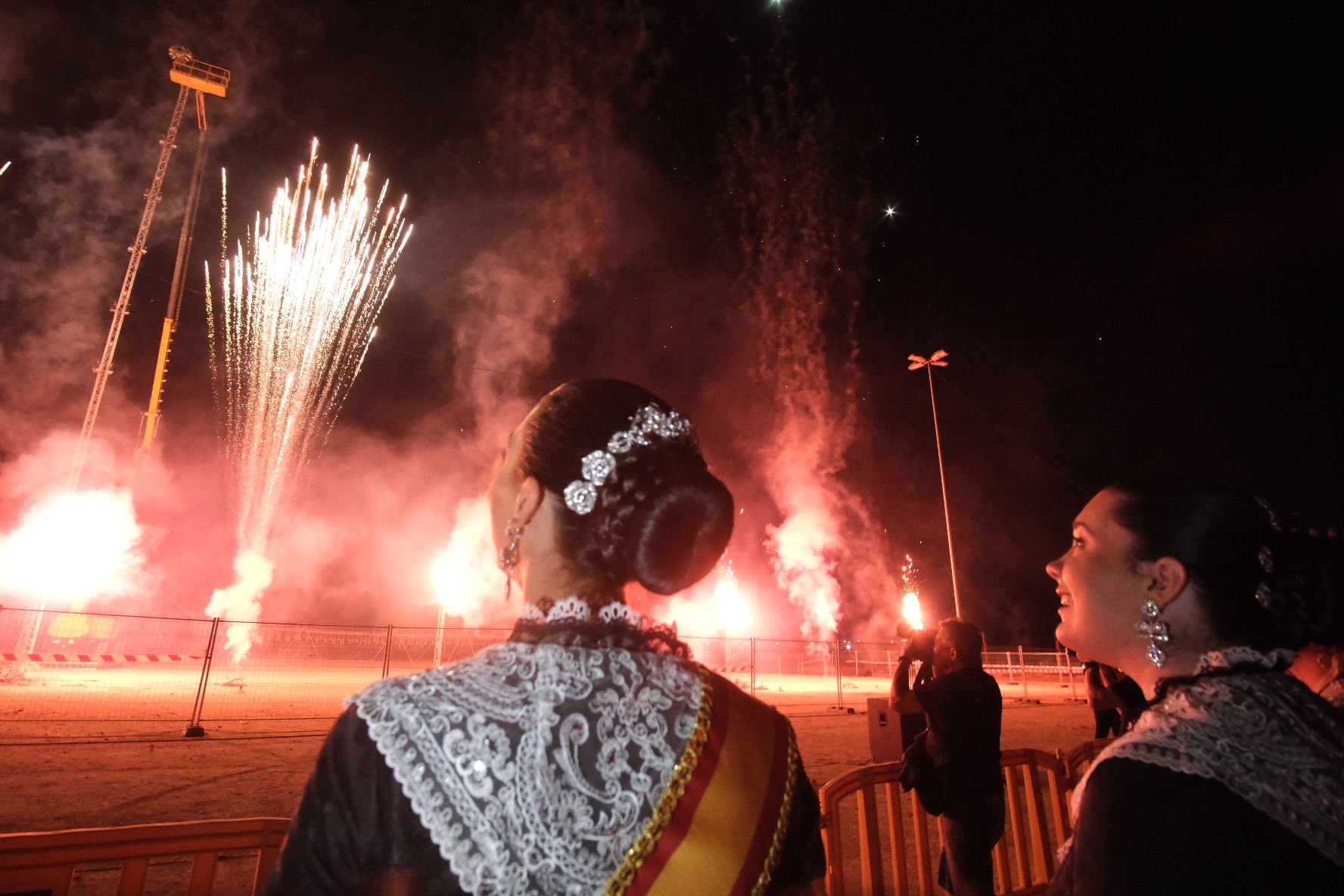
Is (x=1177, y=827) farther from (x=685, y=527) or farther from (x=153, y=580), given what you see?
(x=153, y=580)

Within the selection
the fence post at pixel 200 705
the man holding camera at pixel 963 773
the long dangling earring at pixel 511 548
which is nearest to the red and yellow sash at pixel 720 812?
the long dangling earring at pixel 511 548

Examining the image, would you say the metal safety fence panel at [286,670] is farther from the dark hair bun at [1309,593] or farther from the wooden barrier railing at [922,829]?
the dark hair bun at [1309,593]

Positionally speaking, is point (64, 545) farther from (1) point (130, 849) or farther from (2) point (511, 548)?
(2) point (511, 548)

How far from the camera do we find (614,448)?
1.41 meters

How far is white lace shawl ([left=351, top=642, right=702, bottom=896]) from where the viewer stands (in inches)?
43.0

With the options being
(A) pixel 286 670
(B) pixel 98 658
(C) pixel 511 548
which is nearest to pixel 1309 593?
(C) pixel 511 548

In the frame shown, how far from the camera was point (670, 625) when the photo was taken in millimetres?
1522

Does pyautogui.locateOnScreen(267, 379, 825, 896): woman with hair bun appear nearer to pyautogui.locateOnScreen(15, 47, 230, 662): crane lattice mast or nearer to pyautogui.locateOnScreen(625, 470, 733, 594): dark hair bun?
pyautogui.locateOnScreen(625, 470, 733, 594): dark hair bun

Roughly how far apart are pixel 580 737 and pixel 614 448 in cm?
55

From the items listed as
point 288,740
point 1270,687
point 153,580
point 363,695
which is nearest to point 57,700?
point 288,740

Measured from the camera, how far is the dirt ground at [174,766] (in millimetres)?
6188

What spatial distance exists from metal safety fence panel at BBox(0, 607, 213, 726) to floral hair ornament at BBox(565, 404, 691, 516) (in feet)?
40.1

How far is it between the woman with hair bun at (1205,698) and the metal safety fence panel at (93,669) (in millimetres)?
12687

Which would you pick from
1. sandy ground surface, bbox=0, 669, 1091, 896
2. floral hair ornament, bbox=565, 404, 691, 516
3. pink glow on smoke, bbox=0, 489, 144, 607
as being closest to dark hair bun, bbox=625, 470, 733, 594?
floral hair ornament, bbox=565, 404, 691, 516
